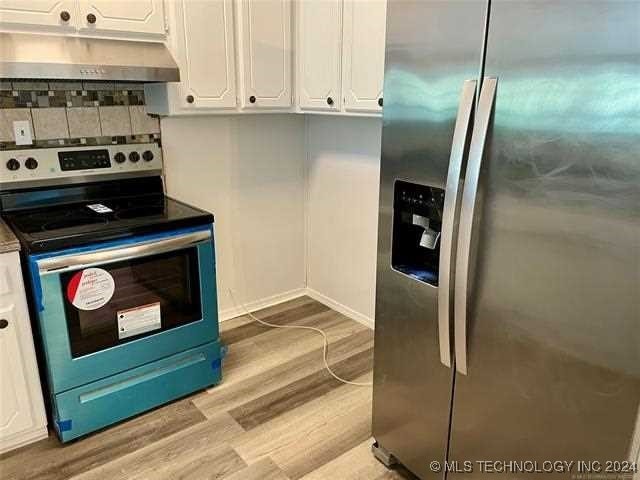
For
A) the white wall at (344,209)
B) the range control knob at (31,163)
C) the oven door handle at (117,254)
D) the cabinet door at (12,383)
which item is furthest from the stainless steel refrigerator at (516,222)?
the range control knob at (31,163)

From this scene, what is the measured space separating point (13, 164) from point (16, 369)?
946 mm

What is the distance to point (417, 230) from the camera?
170cm

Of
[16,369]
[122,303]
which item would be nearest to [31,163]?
[122,303]

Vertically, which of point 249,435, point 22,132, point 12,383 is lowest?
point 249,435

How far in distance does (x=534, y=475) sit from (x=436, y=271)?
2.18 ft

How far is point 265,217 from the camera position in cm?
323

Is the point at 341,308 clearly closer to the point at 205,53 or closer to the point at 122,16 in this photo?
the point at 205,53

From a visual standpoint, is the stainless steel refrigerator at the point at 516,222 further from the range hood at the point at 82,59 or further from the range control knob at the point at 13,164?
the range control knob at the point at 13,164

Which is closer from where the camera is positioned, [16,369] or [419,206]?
[419,206]

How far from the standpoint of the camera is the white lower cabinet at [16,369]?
1856 millimetres

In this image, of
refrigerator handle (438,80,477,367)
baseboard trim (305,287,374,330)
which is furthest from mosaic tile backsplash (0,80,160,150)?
refrigerator handle (438,80,477,367)

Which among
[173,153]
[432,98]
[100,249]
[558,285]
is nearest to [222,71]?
[173,153]

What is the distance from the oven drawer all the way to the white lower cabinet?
0.32ft

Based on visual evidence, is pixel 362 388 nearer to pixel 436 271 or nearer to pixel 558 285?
pixel 436 271
